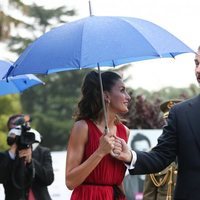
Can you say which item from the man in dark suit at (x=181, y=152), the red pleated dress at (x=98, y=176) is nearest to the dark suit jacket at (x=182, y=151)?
the man in dark suit at (x=181, y=152)

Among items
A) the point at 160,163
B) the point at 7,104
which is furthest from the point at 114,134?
the point at 7,104

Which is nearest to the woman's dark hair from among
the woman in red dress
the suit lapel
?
the woman in red dress

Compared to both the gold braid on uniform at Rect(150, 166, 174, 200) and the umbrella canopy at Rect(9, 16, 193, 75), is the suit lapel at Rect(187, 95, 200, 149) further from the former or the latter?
the gold braid on uniform at Rect(150, 166, 174, 200)

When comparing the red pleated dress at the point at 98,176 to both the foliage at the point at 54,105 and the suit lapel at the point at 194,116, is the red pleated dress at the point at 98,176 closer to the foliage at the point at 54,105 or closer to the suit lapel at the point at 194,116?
the suit lapel at the point at 194,116

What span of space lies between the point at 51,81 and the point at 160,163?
44.3 m

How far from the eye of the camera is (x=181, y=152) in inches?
177

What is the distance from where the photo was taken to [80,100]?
544 centimetres

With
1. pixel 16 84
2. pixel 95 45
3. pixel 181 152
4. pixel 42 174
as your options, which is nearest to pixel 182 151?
pixel 181 152

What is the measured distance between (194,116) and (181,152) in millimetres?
240

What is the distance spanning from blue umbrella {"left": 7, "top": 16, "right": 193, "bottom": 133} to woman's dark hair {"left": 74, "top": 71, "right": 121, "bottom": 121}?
1.37 feet

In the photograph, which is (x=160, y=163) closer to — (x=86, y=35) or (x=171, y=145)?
(x=171, y=145)

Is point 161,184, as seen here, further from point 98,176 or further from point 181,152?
point 181,152

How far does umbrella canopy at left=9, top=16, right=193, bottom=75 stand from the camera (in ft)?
15.5

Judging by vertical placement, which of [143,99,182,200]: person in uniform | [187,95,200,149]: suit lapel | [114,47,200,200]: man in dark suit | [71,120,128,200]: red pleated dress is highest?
[187,95,200,149]: suit lapel
